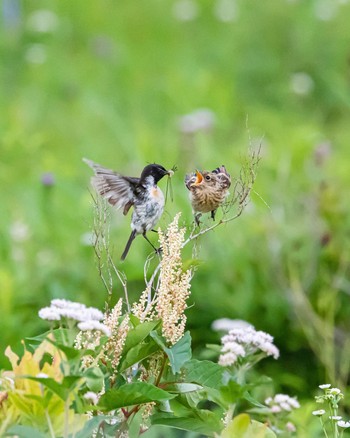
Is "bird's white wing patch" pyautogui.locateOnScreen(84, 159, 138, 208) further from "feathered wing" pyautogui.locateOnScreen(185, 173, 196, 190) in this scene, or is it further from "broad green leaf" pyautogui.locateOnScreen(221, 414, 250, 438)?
"broad green leaf" pyautogui.locateOnScreen(221, 414, 250, 438)

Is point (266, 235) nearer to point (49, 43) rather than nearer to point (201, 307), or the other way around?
point (201, 307)

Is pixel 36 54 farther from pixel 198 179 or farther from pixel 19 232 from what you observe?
pixel 198 179

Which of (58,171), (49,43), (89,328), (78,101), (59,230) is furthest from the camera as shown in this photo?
(49,43)

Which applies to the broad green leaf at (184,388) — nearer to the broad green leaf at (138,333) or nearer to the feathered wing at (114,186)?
the broad green leaf at (138,333)

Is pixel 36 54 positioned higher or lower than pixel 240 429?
higher

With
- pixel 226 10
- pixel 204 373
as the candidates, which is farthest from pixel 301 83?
pixel 204 373

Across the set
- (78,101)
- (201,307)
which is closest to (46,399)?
(201,307)

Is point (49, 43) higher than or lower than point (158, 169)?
higher
